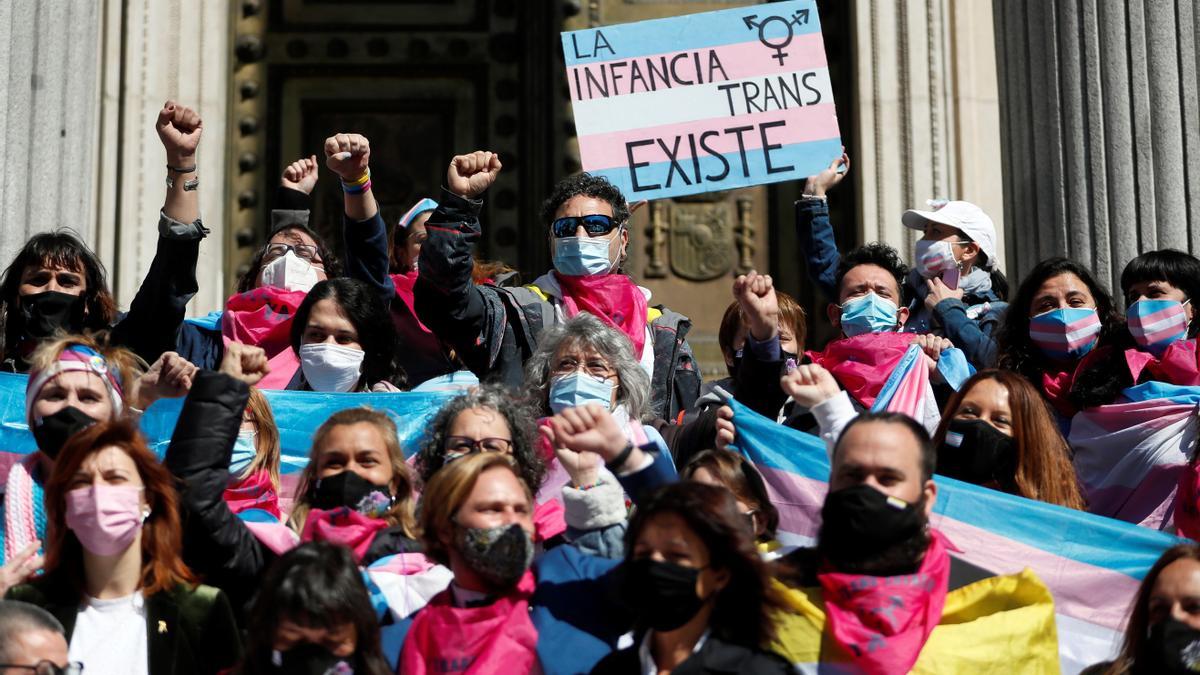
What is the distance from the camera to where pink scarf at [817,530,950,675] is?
4.70 m

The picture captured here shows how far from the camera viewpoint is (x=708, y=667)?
4.51m

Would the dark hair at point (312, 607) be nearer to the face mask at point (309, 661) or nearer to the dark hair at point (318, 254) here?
the face mask at point (309, 661)

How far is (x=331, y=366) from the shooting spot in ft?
21.4

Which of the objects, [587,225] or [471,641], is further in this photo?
[587,225]

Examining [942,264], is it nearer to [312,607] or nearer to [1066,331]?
[1066,331]

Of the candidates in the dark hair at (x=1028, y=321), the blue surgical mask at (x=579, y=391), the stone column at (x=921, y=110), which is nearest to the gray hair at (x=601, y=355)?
the blue surgical mask at (x=579, y=391)

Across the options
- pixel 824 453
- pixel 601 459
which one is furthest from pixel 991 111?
pixel 601 459

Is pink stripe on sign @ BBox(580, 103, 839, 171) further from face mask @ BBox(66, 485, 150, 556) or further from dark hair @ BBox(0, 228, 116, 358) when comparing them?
face mask @ BBox(66, 485, 150, 556)

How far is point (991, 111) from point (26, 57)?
4.71 m

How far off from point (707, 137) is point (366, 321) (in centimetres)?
187

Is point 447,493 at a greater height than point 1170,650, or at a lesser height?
greater

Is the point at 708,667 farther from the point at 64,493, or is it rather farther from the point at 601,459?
the point at 64,493

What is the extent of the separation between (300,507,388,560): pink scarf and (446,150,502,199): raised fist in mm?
1271

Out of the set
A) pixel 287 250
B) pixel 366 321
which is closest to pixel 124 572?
pixel 366 321
